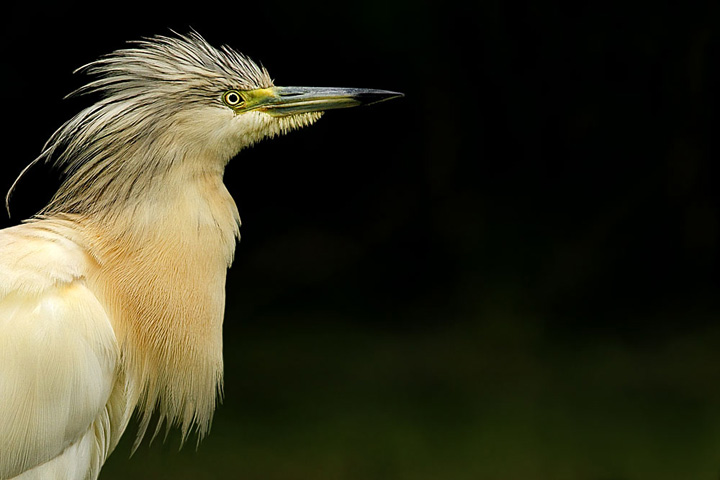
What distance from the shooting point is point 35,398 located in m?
1.29

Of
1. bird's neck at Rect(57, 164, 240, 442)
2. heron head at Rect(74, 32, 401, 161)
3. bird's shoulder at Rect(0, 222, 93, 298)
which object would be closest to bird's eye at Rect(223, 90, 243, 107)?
heron head at Rect(74, 32, 401, 161)

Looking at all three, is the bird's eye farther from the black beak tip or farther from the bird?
the black beak tip

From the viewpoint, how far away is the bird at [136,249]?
129 centimetres

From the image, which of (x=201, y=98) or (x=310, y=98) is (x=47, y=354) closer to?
(x=201, y=98)

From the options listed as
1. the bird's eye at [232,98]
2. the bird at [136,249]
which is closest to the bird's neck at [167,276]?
the bird at [136,249]

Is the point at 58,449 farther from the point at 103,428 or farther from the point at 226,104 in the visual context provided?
the point at 226,104

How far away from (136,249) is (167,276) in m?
0.06

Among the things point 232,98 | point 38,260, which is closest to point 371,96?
point 232,98

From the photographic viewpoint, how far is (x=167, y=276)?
140cm

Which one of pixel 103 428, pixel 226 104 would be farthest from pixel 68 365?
pixel 226 104

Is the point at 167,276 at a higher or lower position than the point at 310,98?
lower

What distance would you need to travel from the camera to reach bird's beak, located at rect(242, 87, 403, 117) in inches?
56.9

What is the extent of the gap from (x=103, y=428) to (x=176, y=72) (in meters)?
0.57

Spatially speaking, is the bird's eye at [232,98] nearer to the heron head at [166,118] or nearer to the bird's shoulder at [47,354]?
the heron head at [166,118]
